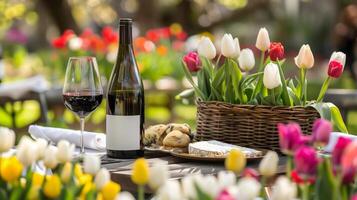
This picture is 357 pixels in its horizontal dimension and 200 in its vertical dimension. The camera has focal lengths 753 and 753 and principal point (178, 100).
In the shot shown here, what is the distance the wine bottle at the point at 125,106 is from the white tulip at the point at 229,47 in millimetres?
278

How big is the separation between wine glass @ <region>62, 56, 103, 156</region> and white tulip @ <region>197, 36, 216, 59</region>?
0.32 meters

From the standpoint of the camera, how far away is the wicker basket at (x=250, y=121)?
7.00 ft

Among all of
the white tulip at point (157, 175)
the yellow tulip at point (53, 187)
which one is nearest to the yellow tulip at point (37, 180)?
the yellow tulip at point (53, 187)

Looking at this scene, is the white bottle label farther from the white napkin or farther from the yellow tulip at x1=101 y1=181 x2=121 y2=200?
the white napkin

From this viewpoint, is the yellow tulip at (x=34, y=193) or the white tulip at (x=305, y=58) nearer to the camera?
the yellow tulip at (x=34, y=193)

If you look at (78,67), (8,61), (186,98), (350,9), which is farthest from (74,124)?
(350,9)

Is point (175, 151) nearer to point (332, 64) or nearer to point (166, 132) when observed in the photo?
point (166, 132)

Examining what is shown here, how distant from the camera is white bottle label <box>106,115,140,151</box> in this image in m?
2.10

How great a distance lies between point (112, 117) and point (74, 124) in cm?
469

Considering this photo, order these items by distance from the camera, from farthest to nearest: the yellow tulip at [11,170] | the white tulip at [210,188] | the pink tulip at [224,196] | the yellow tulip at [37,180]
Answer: the yellow tulip at [37,180] < the yellow tulip at [11,170] < the white tulip at [210,188] < the pink tulip at [224,196]

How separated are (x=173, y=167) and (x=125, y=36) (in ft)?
1.52

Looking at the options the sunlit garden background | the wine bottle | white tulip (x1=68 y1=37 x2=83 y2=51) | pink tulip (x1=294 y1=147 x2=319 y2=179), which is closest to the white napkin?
the sunlit garden background

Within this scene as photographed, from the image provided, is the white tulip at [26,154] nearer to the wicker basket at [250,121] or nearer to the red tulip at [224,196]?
the red tulip at [224,196]

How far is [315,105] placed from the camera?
7.05 feet
